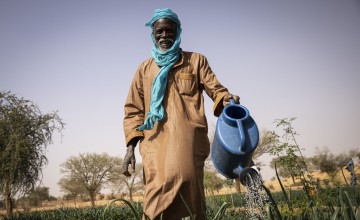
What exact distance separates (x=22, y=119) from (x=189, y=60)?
18.2m

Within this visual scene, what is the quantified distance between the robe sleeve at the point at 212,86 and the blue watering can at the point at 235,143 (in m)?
0.47

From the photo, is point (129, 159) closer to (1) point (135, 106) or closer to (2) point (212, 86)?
(1) point (135, 106)

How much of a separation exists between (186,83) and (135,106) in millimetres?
642

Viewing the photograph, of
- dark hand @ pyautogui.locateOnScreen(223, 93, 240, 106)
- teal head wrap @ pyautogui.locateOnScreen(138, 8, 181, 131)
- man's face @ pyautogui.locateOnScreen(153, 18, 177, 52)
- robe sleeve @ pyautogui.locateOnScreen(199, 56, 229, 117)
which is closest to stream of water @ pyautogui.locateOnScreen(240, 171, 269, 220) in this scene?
dark hand @ pyautogui.locateOnScreen(223, 93, 240, 106)

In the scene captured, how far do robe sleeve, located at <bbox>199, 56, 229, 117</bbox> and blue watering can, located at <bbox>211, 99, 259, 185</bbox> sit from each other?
1.55 ft

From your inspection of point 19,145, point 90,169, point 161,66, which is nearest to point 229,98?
point 161,66

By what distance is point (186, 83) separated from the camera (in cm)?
293

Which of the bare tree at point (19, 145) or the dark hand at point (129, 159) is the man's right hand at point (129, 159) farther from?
the bare tree at point (19, 145)

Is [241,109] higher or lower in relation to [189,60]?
lower

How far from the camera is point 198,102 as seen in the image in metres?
2.92

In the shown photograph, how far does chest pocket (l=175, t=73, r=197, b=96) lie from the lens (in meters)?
2.90

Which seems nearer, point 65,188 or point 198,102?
point 198,102

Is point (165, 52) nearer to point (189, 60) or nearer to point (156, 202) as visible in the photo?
point (189, 60)

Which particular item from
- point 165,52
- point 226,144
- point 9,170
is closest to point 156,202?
point 226,144
